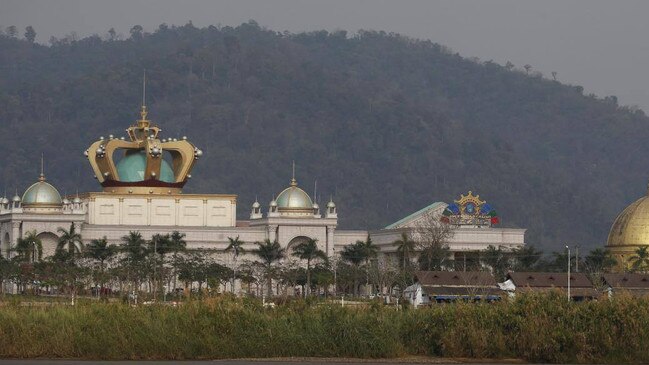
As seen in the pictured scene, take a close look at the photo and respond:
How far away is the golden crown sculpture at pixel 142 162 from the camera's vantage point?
12800 centimetres

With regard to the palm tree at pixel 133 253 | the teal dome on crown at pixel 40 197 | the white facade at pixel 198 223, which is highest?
the teal dome on crown at pixel 40 197

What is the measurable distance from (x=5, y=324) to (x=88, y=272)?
5213 cm

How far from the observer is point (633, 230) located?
137250mm

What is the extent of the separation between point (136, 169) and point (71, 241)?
9531mm

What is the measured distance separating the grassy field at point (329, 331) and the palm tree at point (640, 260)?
6853 centimetres

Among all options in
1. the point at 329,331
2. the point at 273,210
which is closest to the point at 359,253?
the point at 273,210

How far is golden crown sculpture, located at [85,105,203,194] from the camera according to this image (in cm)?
12800

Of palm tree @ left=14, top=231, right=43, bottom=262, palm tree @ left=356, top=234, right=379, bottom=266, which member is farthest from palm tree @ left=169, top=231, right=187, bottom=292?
palm tree @ left=356, top=234, right=379, bottom=266

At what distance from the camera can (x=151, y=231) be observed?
127062mm

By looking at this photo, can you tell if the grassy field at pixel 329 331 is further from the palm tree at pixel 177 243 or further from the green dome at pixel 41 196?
the green dome at pixel 41 196

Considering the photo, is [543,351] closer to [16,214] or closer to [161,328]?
[161,328]

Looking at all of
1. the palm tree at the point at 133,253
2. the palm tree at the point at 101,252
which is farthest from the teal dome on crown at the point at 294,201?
the palm tree at the point at 101,252

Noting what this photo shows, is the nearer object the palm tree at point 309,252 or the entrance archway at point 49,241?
the palm tree at point 309,252

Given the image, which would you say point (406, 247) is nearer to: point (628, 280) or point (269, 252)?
point (269, 252)
